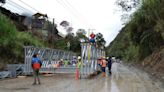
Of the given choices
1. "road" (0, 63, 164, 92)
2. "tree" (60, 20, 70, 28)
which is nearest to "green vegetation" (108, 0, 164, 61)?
"road" (0, 63, 164, 92)

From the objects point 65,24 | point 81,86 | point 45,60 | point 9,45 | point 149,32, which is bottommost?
point 81,86

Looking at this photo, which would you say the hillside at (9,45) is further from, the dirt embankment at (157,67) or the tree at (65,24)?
the tree at (65,24)

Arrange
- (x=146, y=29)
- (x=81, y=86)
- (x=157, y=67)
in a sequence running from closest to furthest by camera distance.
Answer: (x=81, y=86) < (x=157, y=67) < (x=146, y=29)

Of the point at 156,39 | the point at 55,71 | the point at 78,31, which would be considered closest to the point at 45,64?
the point at 55,71

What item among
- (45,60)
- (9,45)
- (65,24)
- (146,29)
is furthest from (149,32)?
(65,24)

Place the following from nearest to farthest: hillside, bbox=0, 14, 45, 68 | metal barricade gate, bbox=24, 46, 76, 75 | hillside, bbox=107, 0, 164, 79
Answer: metal barricade gate, bbox=24, 46, 76, 75 < hillside, bbox=0, 14, 45, 68 < hillside, bbox=107, 0, 164, 79

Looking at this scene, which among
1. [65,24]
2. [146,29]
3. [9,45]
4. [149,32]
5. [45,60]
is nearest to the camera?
[45,60]

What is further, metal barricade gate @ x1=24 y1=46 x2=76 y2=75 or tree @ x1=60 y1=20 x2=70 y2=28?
tree @ x1=60 y1=20 x2=70 y2=28

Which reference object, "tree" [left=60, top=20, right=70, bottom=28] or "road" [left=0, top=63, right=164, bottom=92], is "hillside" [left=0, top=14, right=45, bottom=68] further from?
"tree" [left=60, top=20, right=70, bottom=28]

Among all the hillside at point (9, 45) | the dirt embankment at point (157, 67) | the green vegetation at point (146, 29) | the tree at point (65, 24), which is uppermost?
the tree at point (65, 24)

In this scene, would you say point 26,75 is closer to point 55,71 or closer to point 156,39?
point 55,71

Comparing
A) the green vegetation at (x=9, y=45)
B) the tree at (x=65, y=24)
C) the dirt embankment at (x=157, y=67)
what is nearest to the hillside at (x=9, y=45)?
the green vegetation at (x=9, y=45)

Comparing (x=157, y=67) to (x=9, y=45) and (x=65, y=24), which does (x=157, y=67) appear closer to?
(x=9, y=45)

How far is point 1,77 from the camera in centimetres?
2805
